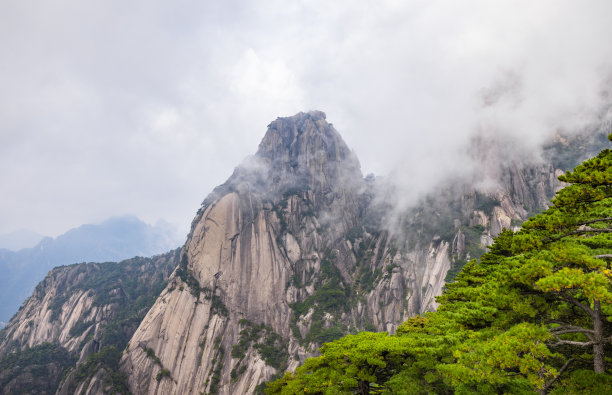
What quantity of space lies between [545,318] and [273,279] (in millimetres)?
94970

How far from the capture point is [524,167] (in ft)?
299

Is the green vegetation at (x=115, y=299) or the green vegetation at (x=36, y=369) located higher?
the green vegetation at (x=115, y=299)

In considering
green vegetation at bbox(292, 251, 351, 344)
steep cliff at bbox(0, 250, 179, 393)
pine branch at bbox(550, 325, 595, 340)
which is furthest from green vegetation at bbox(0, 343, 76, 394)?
pine branch at bbox(550, 325, 595, 340)

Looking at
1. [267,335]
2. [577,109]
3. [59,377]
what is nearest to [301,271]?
[267,335]

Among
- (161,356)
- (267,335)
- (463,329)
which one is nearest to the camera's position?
(463,329)

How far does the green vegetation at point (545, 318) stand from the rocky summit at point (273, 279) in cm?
6440

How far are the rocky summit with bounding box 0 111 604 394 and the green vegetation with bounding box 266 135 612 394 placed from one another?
6440 centimetres

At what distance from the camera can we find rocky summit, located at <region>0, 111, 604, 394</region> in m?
80.7

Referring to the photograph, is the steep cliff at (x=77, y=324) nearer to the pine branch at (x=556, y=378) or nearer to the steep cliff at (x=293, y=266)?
the steep cliff at (x=293, y=266)

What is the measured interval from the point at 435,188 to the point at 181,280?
317 feet

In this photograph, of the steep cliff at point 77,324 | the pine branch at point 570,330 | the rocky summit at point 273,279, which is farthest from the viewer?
the rocky summit at point 273,279

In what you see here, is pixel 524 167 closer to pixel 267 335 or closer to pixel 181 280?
pixel 267 335

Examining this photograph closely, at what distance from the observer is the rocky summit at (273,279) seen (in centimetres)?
8069

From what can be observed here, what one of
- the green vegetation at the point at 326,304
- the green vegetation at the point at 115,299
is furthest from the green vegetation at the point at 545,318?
the green vegetation at the point at 115,299
